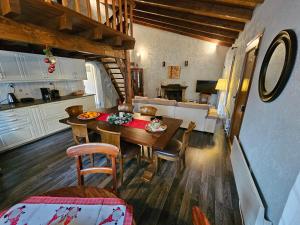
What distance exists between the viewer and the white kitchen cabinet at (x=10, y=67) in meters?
2.73

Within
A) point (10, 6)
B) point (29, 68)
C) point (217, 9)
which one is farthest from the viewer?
point (29, 68)

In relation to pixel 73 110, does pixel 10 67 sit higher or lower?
higher

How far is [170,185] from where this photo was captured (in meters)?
1.92

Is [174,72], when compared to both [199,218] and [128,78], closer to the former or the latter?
[128,78]

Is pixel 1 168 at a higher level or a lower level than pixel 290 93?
lower

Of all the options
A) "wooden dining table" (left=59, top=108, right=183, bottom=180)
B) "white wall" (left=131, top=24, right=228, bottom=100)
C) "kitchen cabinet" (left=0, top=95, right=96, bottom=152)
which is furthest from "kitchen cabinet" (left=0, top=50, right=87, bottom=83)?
"white wall" (left=131, top=24, right=228, bottom=100)

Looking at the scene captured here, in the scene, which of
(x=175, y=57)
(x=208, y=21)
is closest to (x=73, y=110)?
(x=208, y=21)

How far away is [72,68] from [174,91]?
430 cm

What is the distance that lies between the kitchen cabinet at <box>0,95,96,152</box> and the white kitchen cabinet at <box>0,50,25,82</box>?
0.71 meters

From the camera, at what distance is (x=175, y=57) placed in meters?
6.22

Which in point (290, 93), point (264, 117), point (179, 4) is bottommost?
point (264, 117)

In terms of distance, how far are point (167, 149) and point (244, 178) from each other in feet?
3.05

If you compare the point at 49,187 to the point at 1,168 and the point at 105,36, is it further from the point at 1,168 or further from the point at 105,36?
the point at 105,36

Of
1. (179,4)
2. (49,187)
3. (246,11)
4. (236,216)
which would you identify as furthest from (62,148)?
(246,11)
